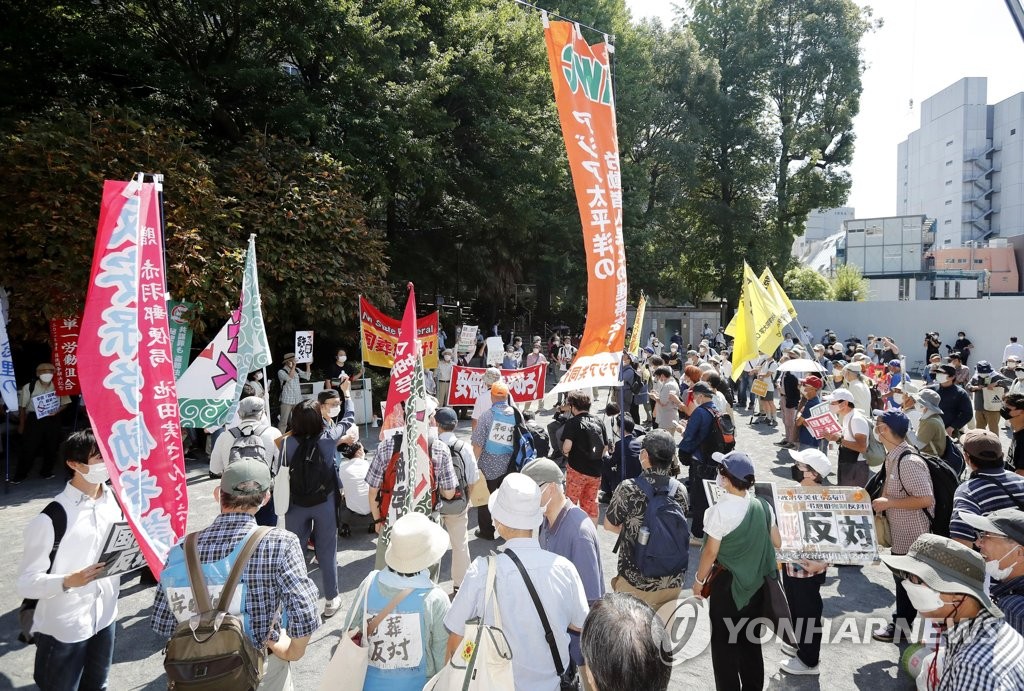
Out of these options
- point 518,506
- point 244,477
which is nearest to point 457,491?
point 518,506

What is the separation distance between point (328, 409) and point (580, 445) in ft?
8.46

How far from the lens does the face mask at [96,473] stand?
3.72 m

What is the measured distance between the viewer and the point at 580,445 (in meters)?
6.40

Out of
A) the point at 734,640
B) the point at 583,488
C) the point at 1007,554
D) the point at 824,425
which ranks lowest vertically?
the point at 734,640

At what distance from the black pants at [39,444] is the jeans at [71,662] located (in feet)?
27.3

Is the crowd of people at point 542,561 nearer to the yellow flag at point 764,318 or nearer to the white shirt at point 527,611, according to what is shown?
the white shirt at point 527,611

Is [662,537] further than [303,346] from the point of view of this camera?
No

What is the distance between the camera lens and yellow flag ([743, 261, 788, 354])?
10922 mm

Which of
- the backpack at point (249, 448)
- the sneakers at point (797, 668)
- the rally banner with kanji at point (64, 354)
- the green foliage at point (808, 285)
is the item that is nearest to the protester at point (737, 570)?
the sneakers at point (797, 668)

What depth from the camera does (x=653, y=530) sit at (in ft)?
13.3

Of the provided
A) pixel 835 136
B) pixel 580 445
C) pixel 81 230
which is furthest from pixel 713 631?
pixel 835 136

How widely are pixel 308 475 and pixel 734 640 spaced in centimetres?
337

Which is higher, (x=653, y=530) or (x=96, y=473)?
(x=96, y=473)

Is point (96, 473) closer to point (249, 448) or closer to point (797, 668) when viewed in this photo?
point (249, 448)
